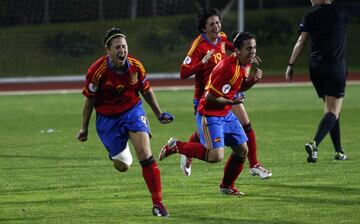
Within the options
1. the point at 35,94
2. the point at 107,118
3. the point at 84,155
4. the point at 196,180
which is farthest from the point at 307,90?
the point at 107,118

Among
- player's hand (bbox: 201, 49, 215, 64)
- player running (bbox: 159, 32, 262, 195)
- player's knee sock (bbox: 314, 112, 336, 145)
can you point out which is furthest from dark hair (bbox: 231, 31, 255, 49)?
player's knee sock (bbox: 314, 112, 336, 145)

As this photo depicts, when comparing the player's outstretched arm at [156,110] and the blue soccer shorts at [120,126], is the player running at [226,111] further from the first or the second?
the blue soccer shorts at [120,126]

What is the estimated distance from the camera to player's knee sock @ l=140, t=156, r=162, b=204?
29.7 feet

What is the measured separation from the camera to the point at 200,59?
444 inches

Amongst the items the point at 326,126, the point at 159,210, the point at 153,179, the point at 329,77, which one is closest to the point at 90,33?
the point at 329,77

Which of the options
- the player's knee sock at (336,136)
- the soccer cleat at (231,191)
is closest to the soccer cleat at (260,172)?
the soccer cleat at (231,191)

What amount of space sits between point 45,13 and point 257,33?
10938 millimetres

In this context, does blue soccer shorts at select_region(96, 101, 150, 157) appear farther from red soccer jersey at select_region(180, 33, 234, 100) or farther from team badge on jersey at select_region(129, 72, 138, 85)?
red soccer jersey at select_region(180, 33, 234, 100)

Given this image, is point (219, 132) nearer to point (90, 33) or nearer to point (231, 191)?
point (231, 191)

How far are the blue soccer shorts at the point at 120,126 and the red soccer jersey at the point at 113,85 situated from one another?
0.21 feet

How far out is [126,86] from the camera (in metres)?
9.45

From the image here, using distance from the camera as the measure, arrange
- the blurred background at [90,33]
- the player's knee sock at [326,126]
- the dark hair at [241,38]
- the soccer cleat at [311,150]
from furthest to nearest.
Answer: the blurred background at [90,33] < the player's knee sock at [326,126] < the soccer cleat at [311,150] < the dark hair at [241,38]

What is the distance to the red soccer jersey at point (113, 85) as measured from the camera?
9.33 m

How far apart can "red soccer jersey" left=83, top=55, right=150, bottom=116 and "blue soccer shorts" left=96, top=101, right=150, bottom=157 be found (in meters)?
0.06
